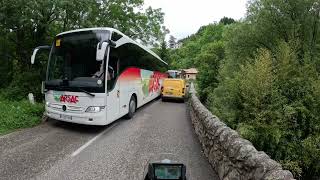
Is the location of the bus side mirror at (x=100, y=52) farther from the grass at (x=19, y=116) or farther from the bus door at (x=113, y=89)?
the grass at (x=19, y=116)

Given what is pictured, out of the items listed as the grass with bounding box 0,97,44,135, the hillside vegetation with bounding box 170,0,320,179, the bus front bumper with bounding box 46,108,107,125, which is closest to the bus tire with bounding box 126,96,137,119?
the bus front bumper with bounding box 46,108,107,125

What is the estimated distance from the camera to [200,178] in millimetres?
5672

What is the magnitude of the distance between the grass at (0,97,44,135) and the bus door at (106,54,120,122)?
282cm

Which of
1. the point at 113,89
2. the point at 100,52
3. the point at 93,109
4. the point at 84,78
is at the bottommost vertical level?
the point at 93,109

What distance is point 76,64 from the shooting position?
899cm

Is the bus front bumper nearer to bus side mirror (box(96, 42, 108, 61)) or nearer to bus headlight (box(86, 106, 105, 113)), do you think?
bus headlight (box(86, 106, 105, 113))

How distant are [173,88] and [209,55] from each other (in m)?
3.56

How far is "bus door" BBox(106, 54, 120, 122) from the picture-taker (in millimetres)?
9058

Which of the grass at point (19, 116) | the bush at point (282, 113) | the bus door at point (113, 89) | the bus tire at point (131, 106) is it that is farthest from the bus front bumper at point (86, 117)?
the bush at point (282, 113)

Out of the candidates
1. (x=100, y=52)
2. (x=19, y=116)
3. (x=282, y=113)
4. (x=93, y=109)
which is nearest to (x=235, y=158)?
(x=282, y=113)

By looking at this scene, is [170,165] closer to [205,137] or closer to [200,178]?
[200,178]

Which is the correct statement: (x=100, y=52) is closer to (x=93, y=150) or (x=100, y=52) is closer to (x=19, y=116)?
(x=93, y=150)

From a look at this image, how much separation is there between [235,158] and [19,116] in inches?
316

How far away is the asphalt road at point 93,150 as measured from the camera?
568 centimetres
